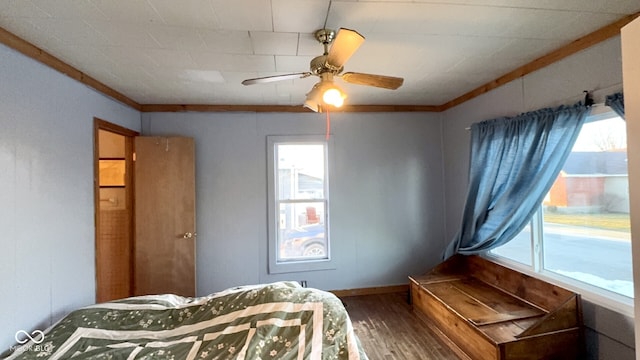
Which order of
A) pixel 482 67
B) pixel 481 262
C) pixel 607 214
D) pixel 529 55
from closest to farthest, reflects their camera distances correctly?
pixel 607 214 → pixel 529 55 → pixel 482 67 → pixel 481 262

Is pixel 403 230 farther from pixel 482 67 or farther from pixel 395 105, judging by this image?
pixel 482 67

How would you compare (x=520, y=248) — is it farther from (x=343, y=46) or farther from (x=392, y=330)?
(x=343, y=46)

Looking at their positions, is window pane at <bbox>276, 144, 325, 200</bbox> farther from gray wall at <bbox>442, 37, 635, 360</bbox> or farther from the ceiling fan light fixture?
the ceiling fan light fixture

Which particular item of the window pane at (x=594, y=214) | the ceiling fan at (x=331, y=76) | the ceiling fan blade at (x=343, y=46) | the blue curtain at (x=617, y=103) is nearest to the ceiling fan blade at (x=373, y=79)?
the ceiling fan at (x=331, y=76)

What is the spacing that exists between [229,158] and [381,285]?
2536mm

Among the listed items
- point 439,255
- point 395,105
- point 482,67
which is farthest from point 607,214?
point 395,105

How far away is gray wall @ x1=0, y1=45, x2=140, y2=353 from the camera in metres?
1.83

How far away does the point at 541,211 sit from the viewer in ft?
8.57

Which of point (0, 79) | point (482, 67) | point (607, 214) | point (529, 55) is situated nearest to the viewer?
point (0, 79)

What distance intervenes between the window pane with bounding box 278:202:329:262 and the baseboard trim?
495mm

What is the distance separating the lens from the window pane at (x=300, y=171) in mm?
3789

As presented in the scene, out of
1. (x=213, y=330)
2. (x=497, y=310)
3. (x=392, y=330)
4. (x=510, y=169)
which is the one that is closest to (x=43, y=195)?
(x=213, y=330)

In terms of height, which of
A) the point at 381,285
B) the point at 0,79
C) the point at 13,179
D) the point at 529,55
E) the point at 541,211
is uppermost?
the point at 529,55

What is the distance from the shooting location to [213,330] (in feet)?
5.93
